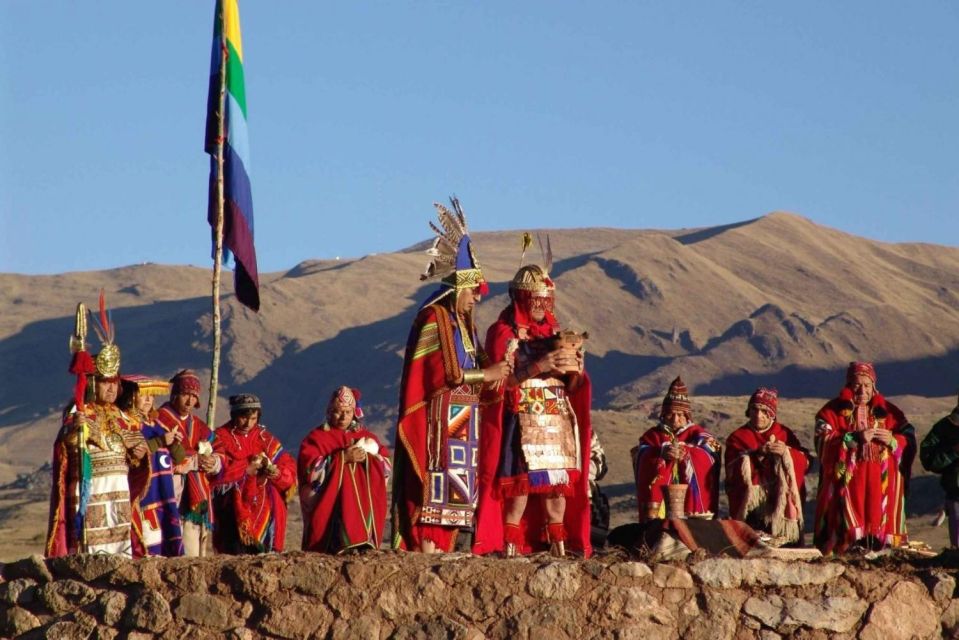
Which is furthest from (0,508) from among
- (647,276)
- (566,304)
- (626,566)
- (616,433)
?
(647,276)

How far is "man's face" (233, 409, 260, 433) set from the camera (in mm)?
13930

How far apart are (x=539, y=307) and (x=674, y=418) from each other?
1.90m

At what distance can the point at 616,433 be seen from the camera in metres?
47.3

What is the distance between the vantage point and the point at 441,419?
40.1 ft

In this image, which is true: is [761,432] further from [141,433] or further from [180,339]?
[180,339]

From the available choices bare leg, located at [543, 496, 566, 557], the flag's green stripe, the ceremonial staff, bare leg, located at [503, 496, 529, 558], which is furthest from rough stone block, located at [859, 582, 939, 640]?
the flag's green stripe

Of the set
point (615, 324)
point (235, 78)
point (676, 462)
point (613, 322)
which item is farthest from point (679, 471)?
point (613, 322)

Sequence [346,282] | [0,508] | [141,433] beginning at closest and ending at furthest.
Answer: [141,433] < [0,508] < [346,282]

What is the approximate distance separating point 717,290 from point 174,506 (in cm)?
8548

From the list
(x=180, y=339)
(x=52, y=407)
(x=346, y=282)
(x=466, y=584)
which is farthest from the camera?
(x=346, y=282)

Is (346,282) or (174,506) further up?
(346,282)

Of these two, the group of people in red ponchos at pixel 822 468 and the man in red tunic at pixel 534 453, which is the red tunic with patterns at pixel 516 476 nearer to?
the man in red tunic at pixel 534 453

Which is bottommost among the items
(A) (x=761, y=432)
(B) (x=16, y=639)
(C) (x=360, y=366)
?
(B) (x=16, y=639)

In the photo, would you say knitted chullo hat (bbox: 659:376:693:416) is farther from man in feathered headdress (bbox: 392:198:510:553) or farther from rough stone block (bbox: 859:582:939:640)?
rough stone block (bbox: 859:582:939:640)
